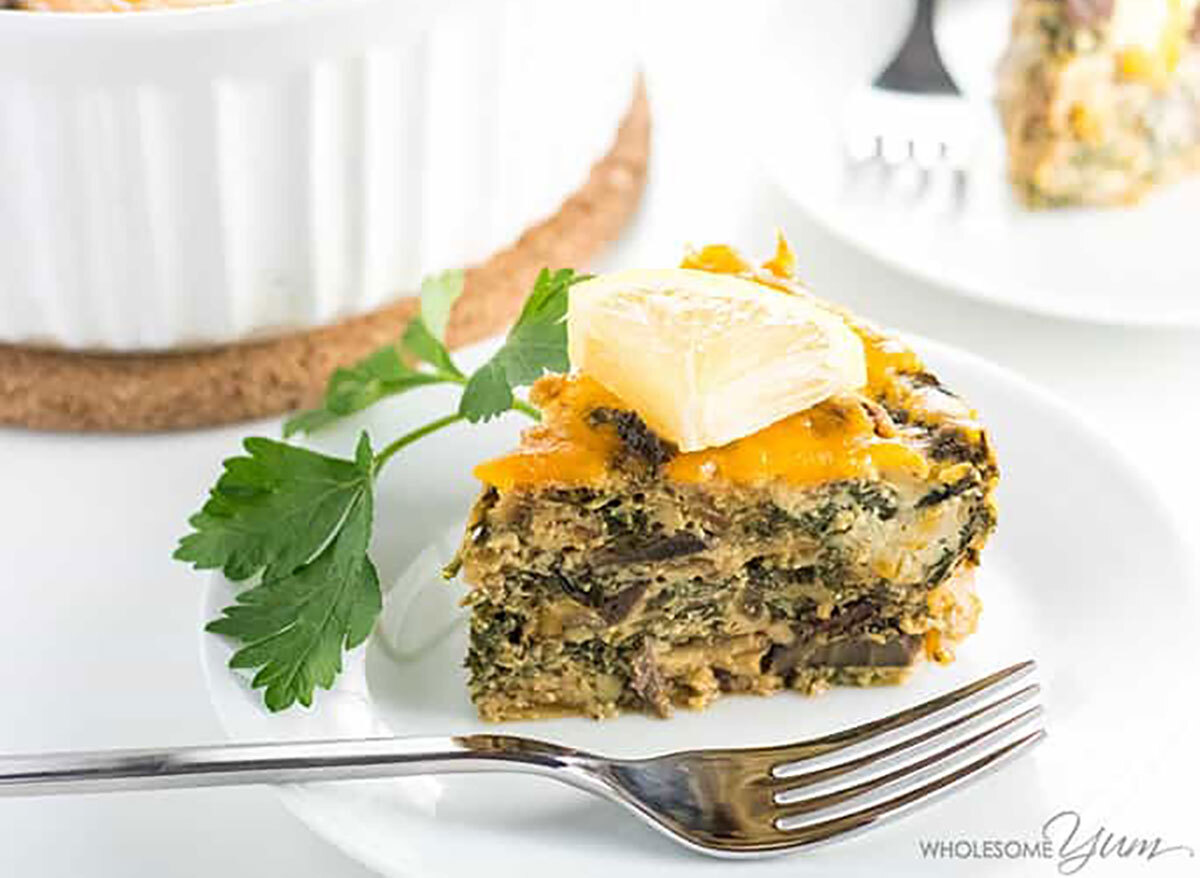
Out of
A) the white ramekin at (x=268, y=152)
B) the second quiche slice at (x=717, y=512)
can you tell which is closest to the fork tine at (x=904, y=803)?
the second quiche slice at (x=717, y=512)

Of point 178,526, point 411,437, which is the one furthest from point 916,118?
point 178,526

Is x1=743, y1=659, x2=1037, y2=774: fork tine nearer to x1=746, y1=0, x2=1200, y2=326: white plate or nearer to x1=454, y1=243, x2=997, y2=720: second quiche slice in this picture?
x1=454, y1=243, x2=997, y2=720: second quiche slice

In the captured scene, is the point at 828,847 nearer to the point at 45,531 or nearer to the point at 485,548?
the point at 485,548

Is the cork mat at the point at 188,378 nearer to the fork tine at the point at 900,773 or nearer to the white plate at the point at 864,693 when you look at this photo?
the white plate at the point at 864,693

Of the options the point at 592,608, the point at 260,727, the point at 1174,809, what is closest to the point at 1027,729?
the point at 1174,809

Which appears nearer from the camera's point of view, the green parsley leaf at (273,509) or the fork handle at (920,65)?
the green parsley leaf at (273,509)

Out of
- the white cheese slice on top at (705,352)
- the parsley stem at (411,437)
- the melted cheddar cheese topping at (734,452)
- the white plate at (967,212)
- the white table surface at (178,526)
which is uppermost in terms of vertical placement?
the white cheese slice on top at (705,352)
